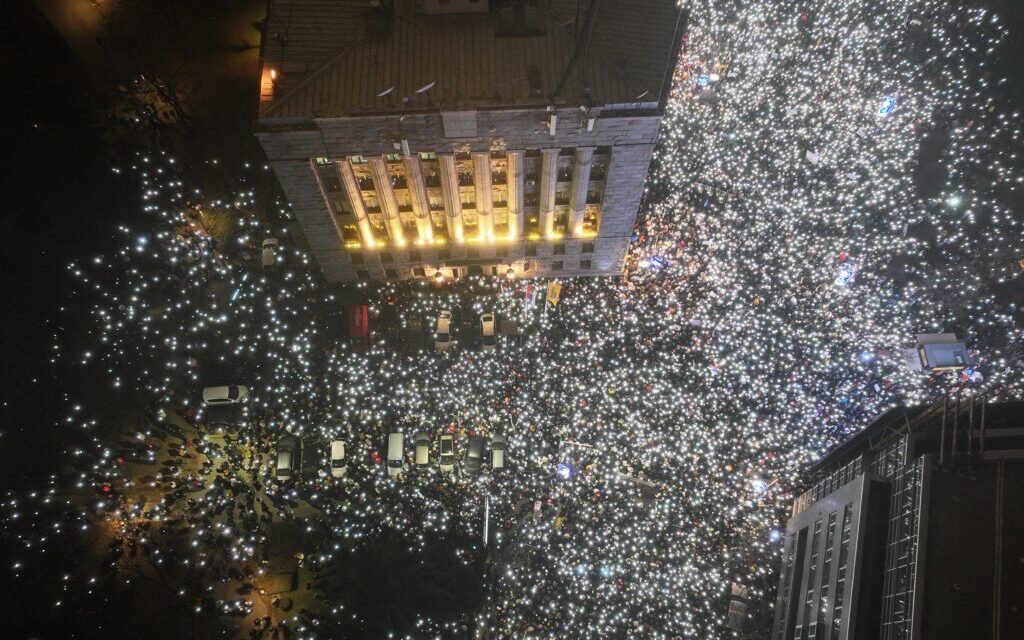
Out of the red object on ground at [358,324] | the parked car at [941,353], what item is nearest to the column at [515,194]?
the red object on ground at [358,324]

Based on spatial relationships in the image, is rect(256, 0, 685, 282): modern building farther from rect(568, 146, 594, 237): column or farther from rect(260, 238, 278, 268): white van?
rect(260, 238, 278, 268): white van

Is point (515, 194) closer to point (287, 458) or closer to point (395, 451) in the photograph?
point (395, 451)

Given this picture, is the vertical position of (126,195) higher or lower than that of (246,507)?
higher

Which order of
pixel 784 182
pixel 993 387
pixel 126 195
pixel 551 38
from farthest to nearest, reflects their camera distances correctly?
pixel 784 182, pixel 126 195, pixel 993 387, pixel 551 38

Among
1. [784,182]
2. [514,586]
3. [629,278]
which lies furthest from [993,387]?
[514,586]

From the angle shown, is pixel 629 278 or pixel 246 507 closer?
pixel 246 507

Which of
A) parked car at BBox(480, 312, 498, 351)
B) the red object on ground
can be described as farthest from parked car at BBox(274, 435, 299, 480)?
parked car at BBox(480, 312, 498, 351)

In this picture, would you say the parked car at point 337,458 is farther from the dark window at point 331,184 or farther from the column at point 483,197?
the column at point 483,197

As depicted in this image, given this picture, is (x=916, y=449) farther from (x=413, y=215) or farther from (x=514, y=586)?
(x=413, y=215)

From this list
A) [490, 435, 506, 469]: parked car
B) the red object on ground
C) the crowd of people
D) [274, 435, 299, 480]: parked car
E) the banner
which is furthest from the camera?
the banner
